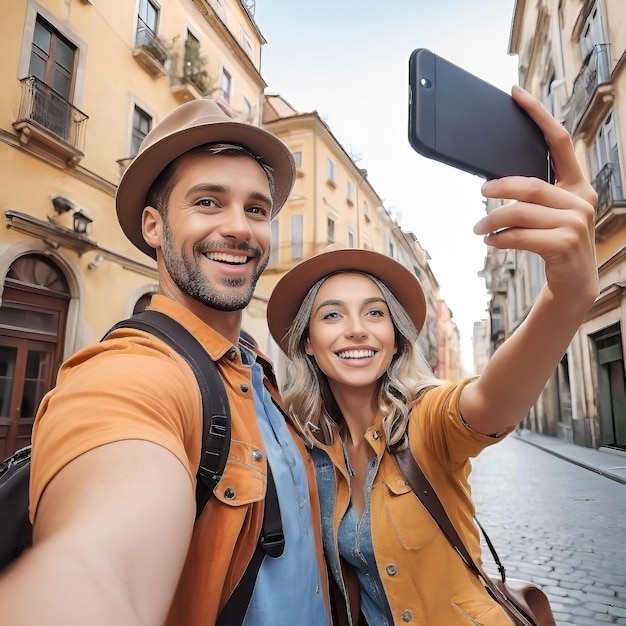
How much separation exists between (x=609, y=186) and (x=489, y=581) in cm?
288

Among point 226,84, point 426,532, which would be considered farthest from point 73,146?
point 426,532

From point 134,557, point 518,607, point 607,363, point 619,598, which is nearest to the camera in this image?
point 134,557

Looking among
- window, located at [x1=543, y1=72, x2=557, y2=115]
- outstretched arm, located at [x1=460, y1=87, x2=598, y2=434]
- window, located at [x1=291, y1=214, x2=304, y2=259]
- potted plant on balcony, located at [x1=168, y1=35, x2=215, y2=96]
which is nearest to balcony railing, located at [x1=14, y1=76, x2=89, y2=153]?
potted plant on balcony, located at [x1=168, y1=35, x2=215, y2=96]

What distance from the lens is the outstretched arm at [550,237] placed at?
61cm

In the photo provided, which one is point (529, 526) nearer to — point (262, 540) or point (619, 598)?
point (619, 598)

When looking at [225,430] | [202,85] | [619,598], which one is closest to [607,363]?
[619,598]

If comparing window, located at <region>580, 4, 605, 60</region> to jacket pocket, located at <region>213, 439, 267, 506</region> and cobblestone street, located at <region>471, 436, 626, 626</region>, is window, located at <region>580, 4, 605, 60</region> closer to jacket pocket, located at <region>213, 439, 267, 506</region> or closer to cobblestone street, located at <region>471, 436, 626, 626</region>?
cobblestone street, located at <region>471, 436, 626, 626</region>

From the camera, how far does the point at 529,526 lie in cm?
311

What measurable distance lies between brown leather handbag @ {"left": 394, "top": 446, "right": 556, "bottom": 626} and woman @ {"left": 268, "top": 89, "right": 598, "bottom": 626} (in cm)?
3

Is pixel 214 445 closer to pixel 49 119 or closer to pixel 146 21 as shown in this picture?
pixel 49 119

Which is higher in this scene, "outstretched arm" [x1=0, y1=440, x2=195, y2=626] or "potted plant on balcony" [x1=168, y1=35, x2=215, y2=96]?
"potted plant on balcony" [x1=168, y1=35, x2=215, y2=96]

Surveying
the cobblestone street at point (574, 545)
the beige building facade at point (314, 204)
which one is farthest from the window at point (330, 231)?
the cobblestone street at point (574, 545)

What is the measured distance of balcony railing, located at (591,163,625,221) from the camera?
102 inches

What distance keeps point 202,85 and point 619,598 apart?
4.48 m
